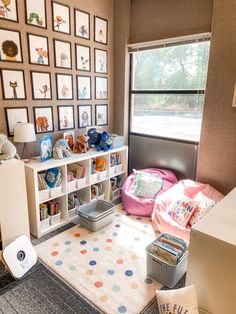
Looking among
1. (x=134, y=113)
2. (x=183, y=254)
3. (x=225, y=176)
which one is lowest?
(x=183, y=254)

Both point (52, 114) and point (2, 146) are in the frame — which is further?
point (52, 114)

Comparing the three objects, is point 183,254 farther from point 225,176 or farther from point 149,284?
point 225,176

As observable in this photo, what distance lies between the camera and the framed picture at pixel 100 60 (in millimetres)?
2996

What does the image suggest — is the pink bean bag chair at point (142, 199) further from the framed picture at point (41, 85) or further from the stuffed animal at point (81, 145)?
the framed picture at point (41, 85)

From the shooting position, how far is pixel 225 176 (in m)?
2.50

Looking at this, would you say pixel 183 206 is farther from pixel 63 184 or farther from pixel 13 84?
pixel 13 84

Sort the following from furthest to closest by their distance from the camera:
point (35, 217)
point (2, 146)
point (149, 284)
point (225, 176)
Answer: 1. point (225, 176)
2. point (35, 217)
3. point (2, 146)
4. point (149, 284)

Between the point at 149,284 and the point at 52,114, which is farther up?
the point at 52,114

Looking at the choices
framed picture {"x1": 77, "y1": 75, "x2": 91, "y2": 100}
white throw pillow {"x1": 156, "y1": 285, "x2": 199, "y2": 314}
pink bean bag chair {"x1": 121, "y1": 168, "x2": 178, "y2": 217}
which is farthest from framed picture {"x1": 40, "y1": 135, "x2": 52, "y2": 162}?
white throw pillow {"x1": 156, "y1": 285, "x2": 199, "y2": 314}

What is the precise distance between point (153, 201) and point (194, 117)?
112cm

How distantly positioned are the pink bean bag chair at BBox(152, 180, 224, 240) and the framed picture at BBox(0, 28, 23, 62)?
6.81ft

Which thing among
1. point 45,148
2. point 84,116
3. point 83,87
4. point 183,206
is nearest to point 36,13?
point 83,87

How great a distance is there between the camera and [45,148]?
2.38 metres

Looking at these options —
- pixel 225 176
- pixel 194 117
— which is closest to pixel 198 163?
pixel 225 176
